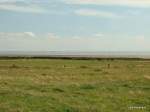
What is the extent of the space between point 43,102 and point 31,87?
6646 millimetres

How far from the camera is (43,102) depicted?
18.1 meters

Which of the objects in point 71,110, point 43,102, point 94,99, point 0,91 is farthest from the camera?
point 0,91

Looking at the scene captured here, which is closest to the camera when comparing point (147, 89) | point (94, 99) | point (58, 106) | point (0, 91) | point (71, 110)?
point (71, 110)

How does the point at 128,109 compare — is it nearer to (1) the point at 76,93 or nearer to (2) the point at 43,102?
(2) the point at 43,102

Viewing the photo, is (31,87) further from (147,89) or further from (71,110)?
(71,110)

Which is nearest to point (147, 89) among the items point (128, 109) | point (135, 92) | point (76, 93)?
point (135, 92)

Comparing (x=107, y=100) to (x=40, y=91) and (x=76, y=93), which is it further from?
(x=40, y=91)

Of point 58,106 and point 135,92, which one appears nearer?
point 58,106

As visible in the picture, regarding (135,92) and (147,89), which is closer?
(135,92)

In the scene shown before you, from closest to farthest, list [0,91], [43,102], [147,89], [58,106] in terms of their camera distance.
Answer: [58,106], [43,102], [0,91], [147,89]

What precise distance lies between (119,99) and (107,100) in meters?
0.77

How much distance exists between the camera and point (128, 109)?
16078 mm

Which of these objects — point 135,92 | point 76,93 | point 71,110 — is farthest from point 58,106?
point 135,92

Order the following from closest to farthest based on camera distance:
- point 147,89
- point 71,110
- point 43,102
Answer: point 71,110 → point 43,102 → point 147,89
